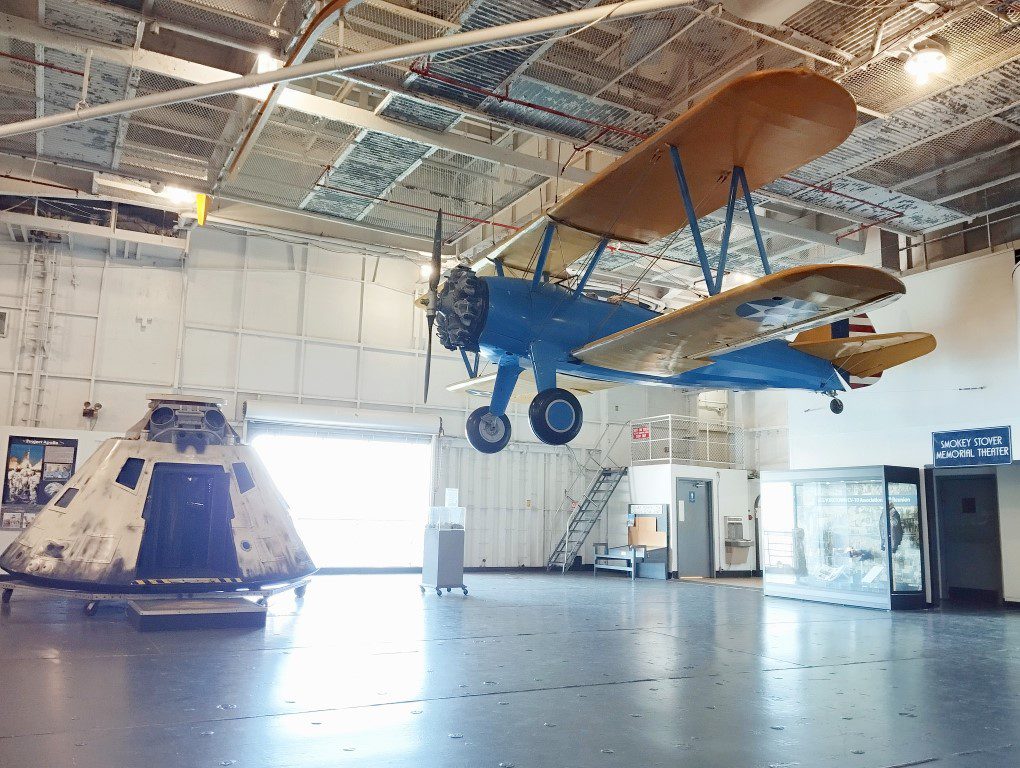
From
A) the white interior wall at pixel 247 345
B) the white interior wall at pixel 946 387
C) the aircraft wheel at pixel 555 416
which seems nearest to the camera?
the aircraft wheel at pixel 555 416

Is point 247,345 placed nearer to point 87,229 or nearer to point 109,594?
point 87,229

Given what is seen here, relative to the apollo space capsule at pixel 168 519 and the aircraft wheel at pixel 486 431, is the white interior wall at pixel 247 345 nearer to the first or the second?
the apollo space capsule at pixel 168 519

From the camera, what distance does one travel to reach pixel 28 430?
14445 millimetres

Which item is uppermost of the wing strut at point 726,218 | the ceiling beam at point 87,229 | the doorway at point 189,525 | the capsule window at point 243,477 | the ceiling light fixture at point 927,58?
the ceiling beam at point 87,229

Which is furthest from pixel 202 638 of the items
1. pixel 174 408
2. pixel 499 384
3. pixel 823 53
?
pixel 823 53

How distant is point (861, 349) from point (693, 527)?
10.4 m

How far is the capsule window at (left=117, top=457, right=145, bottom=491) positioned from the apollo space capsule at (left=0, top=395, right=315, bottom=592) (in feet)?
0.04

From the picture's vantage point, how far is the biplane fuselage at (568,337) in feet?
28.6

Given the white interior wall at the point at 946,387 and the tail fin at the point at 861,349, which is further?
the white interior wall at the point at 946,387

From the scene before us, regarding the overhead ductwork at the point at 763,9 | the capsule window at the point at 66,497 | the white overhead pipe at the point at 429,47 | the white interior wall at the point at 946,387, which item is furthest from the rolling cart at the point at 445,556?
the overhead ductwork at the point at 763,9

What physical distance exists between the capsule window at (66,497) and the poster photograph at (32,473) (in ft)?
18.2

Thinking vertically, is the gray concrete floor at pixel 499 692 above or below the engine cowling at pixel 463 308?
below

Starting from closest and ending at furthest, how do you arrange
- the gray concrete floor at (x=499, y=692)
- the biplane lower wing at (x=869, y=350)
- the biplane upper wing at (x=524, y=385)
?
the gray concrete floor at (x=499, y=692) < the biplane lower wing at (x=869, y=350) < the biplane upper wing at (x=524, y=385)

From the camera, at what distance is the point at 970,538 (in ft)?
49.5
